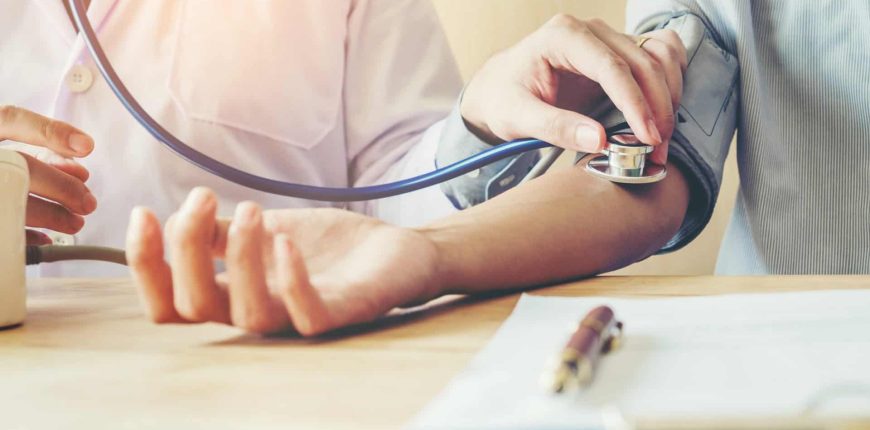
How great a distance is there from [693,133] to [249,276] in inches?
18.7

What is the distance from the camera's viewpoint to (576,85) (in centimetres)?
75

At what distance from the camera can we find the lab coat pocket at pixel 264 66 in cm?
114

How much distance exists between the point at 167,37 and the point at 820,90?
2.79ft

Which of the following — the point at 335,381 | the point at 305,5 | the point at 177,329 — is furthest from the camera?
the point at 305,5

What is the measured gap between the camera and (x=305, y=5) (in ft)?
4.05

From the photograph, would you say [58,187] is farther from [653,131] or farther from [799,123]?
[799,123]

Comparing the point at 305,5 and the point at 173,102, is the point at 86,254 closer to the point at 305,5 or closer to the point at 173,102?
the point at 173,102

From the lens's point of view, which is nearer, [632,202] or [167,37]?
[632,202]

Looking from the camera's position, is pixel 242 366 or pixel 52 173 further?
pixel 52 173

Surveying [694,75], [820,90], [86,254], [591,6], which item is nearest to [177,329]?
[86,254]

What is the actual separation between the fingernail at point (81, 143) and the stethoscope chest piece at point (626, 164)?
1.30ft

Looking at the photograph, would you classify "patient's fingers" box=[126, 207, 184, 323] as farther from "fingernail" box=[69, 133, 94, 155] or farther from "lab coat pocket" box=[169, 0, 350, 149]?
"lab coat pocket" box=[169, 0, 350, 149]

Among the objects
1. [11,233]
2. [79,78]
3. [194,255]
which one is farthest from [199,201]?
[79,78]

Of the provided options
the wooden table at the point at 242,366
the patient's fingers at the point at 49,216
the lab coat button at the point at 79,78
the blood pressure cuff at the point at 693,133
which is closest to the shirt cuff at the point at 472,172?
the blood pressure cuff at the point at 693,133
